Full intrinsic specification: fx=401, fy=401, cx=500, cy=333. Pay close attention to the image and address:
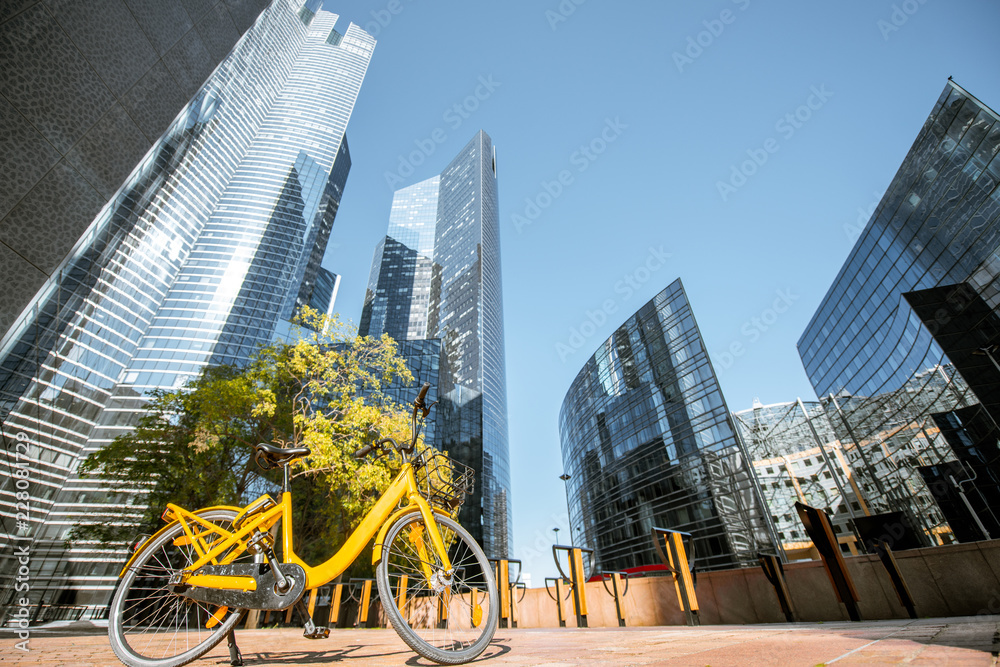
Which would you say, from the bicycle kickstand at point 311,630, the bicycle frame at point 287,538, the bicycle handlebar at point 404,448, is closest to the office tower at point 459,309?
the bicycle handlebar at point 404,448

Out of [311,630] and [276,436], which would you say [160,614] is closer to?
[311,630]

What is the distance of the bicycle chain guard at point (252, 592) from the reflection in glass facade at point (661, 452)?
31.3 meters

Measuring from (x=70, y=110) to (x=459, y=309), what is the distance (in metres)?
90.8

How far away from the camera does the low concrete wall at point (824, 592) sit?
4.99 metres

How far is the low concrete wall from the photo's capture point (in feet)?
16.4

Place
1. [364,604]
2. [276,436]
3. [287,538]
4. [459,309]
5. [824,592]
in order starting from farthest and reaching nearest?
[459,309] < [276,436] < [364,604] < [824,592] < [287,538]

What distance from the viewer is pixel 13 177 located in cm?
238

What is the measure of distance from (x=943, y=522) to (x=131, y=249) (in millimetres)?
77297

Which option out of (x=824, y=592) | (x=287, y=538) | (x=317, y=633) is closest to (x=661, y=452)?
(x=824, y=592)

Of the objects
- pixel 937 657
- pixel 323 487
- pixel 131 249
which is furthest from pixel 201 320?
pixel 937 657

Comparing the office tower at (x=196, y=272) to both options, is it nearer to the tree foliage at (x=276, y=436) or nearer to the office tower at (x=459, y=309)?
the tree foliage at (x=276, y=436)

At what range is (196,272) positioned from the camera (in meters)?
64.8

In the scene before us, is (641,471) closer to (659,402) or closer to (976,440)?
(659,402)

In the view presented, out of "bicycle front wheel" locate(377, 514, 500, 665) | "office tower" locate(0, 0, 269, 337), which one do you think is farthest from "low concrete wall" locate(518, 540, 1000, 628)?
"office tower" locate(0, 0, 269, 337)
